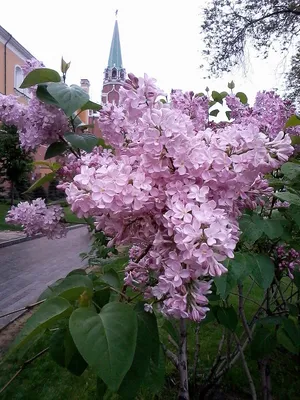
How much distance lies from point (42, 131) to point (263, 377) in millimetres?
1702

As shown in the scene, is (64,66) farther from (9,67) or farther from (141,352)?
(9,67)

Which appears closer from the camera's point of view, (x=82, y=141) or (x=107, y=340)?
(x=107, y=340)

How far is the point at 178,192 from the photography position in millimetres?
748

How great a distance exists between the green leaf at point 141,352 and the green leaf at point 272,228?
60 centimetres

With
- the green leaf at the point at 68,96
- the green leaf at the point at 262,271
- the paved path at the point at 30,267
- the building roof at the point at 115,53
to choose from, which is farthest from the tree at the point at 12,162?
the building roof at the point at 115,53

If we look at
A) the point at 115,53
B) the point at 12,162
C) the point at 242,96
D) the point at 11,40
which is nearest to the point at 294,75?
the point at 242,96

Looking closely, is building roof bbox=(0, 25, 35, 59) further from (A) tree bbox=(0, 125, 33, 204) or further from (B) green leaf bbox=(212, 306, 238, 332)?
(B) green leaf bbox=(212, 306, 238, 332)

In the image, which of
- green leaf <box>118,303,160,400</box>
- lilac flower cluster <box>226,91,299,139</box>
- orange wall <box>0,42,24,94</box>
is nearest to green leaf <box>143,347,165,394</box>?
green leaf <box>118,303,160,400</box>

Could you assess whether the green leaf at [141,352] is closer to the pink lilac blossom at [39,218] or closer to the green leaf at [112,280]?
the green leaf at [112,280]

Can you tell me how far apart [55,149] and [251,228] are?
0.79 meters

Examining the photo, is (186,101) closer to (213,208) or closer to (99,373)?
(213,208)

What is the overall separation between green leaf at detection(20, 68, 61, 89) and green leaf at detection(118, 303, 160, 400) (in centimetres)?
84

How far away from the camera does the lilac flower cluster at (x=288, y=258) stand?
68.9 inches

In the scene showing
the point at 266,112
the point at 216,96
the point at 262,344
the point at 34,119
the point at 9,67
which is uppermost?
the point at 9,67
